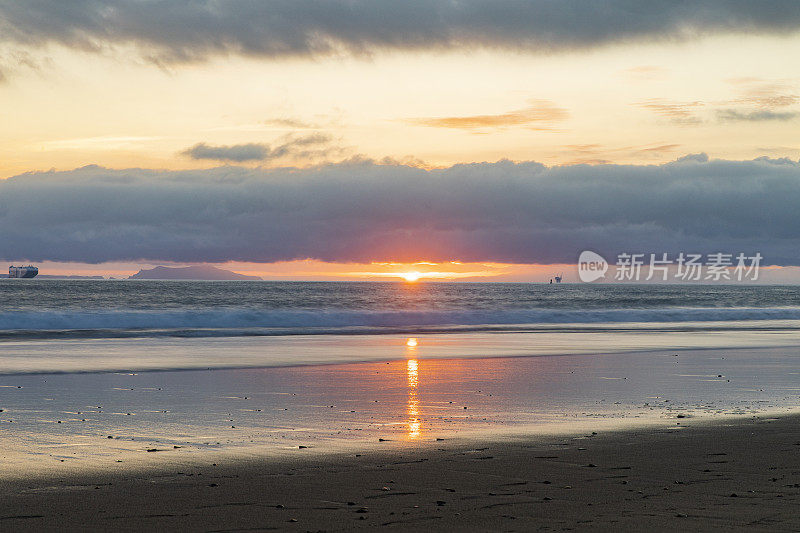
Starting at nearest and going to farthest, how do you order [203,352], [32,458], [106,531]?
[106,531] → [32,458] → [203,352]

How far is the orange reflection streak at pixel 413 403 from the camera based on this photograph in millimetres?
11375

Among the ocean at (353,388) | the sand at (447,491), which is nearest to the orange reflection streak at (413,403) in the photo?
the ocean at (353,388)

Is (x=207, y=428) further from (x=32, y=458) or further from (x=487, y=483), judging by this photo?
(x=487, y=483)

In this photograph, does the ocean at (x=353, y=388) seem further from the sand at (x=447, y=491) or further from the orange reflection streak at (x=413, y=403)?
the sand at (x=447, y=491)

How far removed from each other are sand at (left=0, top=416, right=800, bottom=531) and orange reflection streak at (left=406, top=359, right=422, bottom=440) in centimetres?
106

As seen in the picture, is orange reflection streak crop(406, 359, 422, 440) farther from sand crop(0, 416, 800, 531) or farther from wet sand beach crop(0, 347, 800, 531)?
sand crop(0, 416, 800, 531)

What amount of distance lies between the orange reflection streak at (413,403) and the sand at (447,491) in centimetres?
106

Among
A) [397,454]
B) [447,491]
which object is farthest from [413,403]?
[447,491]

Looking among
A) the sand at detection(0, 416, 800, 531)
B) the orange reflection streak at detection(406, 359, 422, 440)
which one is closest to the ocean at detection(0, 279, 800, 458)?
the orange reflection streak at detection(406, 359, 422, 440)

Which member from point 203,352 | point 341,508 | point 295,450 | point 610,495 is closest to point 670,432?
point 610,495

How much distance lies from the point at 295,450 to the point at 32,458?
111 inches

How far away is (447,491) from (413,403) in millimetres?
6449

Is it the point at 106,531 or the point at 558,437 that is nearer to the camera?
the point at 106,531

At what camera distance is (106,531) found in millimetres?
6453
